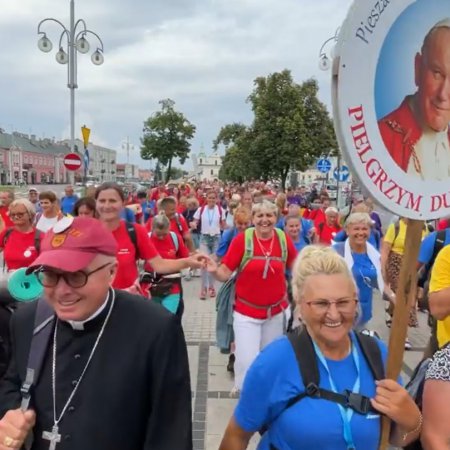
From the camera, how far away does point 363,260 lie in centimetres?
487

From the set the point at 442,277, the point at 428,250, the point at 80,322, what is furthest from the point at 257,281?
the point at 80,322

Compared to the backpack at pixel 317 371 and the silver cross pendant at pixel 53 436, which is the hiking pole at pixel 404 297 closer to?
the backpack at pixel 317 371

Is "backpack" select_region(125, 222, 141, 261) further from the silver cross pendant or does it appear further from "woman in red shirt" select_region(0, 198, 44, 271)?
the silver cross pendant

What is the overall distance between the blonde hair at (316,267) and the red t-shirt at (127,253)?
231 cm

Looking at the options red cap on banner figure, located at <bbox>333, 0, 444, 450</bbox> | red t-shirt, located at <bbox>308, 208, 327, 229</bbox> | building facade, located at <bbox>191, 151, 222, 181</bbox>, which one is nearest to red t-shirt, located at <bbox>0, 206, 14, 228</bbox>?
red t-shirt, located at <bbox>308, 208, 327, 229</bbox>

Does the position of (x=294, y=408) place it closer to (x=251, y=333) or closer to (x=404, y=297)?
(x=404, y=297)

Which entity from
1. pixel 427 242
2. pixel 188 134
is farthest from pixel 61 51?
pixel 188 134

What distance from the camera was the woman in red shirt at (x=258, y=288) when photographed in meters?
4.45

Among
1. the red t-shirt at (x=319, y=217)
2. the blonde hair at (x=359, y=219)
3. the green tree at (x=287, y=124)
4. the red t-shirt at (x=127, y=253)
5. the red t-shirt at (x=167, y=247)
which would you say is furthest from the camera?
the green tree at (x=287, y=124)

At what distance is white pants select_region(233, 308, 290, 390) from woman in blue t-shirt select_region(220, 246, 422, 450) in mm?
2298

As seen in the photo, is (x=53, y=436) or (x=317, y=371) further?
(x=317, y=371)

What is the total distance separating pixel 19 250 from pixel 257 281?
270cm

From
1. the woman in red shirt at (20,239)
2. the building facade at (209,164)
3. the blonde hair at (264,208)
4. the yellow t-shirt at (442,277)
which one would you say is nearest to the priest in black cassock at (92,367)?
the yellow t-shirt at (442,277)

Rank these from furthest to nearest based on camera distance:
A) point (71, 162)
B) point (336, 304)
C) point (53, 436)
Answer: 1. point (71, 162)
2. point (336, 304)
3. point (53, 436)
